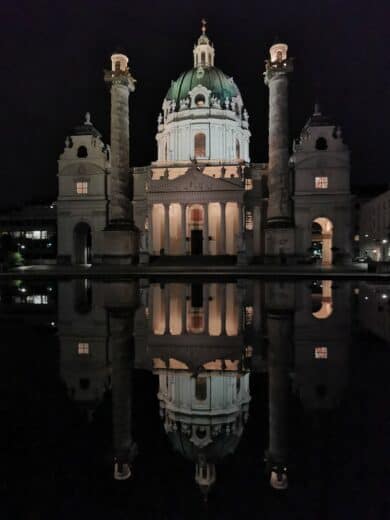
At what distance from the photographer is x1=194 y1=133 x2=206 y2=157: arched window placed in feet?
240

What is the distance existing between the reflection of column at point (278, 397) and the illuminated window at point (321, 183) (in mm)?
52604

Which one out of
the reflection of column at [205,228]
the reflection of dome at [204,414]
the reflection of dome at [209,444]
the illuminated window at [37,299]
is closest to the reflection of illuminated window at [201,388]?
the reflection of dome at [204,414]

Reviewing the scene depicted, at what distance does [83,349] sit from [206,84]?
248 feet

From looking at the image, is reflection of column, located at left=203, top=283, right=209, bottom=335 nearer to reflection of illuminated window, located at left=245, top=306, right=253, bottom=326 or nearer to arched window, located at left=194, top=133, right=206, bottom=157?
reflection of illuminated window, located at left=245, top=306, right=253, bottom=326

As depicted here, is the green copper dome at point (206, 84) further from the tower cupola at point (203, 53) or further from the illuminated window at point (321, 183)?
the illuminated window at point (321, 183)

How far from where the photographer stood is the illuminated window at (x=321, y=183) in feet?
199

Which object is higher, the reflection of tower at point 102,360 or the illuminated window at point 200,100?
the illuminated window at point 200,100

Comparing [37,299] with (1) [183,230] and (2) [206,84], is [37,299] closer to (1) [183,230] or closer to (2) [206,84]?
(1) [183,230]

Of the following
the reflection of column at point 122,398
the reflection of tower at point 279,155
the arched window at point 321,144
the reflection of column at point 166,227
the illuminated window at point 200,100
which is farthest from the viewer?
the illuminated window at point 200,100

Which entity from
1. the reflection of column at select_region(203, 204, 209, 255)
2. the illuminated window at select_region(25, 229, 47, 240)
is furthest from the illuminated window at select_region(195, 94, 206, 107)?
the illuminated window at select_region(25, 229, 47, 240)

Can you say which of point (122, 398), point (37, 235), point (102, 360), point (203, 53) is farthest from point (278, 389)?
point (37, 235)

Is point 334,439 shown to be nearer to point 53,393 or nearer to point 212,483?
point 212,483

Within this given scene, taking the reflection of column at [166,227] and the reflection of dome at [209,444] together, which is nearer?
the reflection of dome at [209,444]

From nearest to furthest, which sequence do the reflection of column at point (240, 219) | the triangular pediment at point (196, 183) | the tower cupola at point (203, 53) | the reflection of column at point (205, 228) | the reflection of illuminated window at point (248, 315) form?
the reflection of illuminated window at point (248, 315)
the triangular pediment at point (196, 183)
the reflection of column at point (240, 219)
the reflection of column at point (205, 228)
the tower cupola at point (203, 53)
